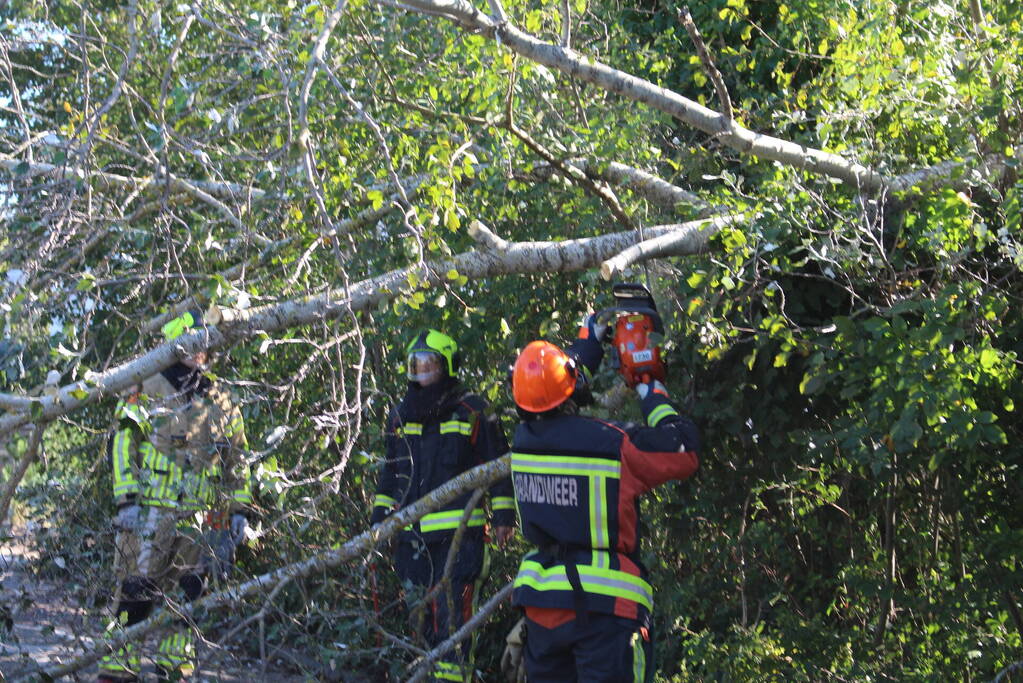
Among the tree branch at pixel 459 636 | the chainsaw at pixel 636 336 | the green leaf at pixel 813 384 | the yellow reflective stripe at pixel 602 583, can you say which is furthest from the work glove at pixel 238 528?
the green leaf at pixel 813 384

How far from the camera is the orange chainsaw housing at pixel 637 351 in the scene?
14.4 ft

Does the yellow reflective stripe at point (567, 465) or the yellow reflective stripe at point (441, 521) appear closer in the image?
the yellow reflective stripe at point (567, 465)

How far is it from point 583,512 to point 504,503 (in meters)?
1.45

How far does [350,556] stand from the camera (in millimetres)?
5000

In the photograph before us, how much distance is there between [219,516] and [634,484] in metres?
2.16

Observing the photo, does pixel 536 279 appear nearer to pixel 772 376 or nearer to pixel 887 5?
pixel 772 376

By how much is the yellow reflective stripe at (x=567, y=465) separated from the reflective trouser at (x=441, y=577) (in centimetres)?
122

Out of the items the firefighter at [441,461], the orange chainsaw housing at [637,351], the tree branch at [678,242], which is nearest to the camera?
the tree branch at [678,242]

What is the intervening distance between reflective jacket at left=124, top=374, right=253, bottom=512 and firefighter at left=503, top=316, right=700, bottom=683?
1.54 metres

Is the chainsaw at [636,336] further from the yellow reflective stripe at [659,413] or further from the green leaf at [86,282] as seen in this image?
the green leaf at [86,282]

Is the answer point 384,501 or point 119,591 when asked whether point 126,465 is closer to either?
point 119,591

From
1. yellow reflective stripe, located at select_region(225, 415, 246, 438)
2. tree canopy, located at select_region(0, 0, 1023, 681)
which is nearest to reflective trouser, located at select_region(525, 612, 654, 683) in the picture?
tree canopy, located at select_region(0, 0, 1023, 681)

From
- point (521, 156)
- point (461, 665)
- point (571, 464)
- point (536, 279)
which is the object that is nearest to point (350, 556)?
point (461, 665)

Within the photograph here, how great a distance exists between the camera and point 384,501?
20.1ft
